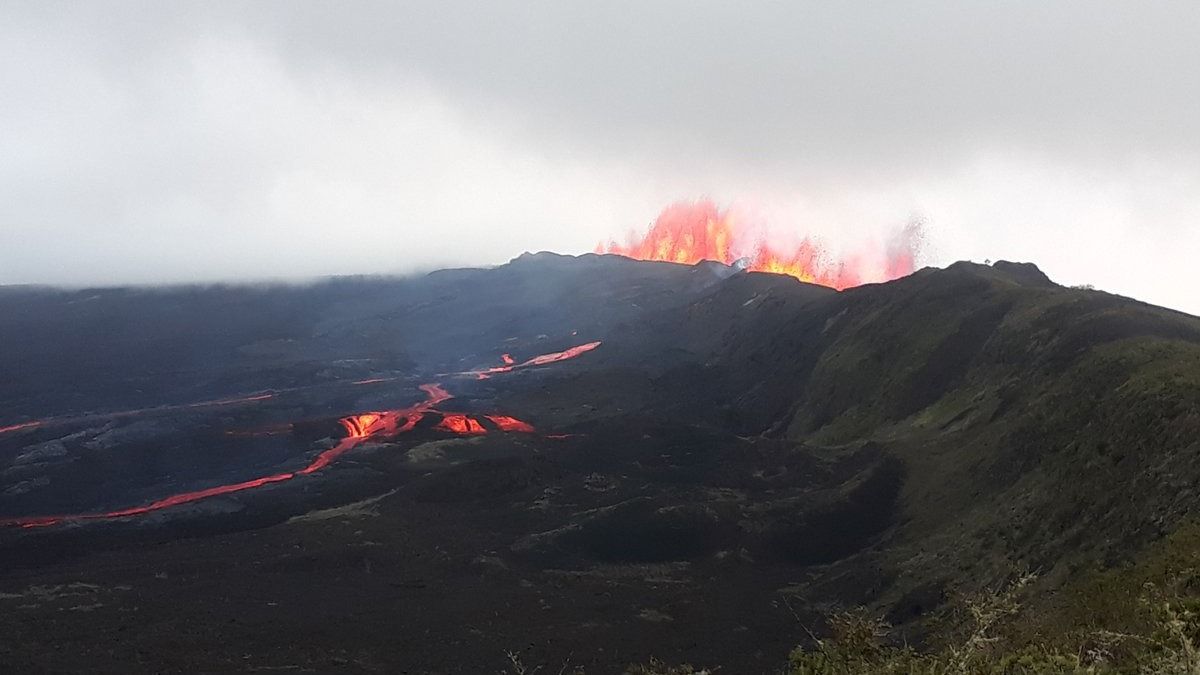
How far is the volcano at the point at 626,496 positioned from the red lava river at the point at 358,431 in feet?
1.75

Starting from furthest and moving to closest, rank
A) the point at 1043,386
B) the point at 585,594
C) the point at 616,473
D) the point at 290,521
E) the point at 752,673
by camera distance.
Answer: the point at 616,473, the point at 290,521, the point at 1043,386, the point at 585,594, the point at 752,673

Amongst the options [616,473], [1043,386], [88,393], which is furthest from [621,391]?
[88,393]

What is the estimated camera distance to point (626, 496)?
191ft

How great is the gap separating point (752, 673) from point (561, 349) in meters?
115

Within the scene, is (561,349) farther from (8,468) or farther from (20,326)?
(20,326)

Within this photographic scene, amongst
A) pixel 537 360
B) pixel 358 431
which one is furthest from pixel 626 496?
Result: pixel 537 360

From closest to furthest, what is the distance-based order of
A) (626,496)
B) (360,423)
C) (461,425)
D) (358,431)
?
(626,496), (461,425), (358,431), (360,423)

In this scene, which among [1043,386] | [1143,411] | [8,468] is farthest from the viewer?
[8,468]

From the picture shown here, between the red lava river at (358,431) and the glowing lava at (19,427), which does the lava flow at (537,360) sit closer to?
the red lava river at (358,431)

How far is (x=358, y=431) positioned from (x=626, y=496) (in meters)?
39.7

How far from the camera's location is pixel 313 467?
7238 cm

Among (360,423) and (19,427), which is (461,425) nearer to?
(360,423)

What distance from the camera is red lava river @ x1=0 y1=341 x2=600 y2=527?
60.8 metres

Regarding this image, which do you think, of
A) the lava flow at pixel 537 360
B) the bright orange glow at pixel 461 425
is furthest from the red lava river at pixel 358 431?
the lava flow at pixel 537 360
